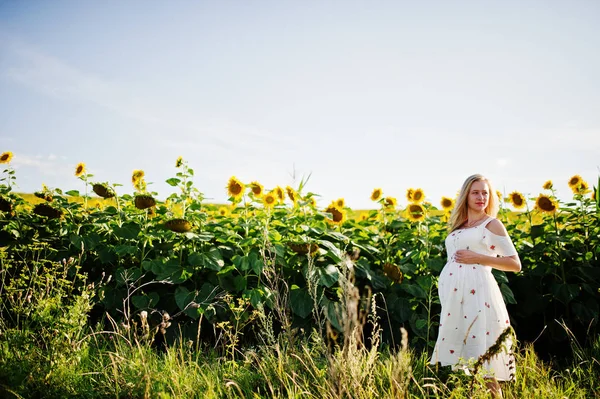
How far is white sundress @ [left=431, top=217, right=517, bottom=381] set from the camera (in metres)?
3.18

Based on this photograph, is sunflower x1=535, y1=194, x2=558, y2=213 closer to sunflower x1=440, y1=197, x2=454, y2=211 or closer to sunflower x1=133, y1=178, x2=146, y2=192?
sunflower x1=440, y1=197, x2=454, y2=211

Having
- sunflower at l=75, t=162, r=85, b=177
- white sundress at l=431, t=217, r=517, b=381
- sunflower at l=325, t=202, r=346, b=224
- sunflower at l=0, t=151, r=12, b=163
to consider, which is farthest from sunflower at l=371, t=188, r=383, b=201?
sunflower at l=0, t=151, r=12, b=163

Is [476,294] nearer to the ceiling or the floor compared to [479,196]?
nearer to the floor

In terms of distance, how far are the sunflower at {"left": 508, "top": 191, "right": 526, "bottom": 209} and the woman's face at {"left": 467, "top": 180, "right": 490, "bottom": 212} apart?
1.83 meters

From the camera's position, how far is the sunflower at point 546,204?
15.9ft

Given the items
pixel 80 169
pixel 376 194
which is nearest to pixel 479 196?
pixel 376 194

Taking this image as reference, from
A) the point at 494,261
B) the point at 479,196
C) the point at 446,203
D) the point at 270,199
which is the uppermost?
the point at 479,196

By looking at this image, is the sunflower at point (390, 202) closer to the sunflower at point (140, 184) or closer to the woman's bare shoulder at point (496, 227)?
the woman's bare shoulder at point (496, 227)

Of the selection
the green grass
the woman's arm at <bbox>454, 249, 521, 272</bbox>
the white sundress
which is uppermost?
the woman's arm at <bbox>454, 249, 521, 272</bbox>

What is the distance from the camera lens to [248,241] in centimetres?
400

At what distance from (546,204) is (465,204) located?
175 centimetres

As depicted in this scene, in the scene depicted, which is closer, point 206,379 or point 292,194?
point 206,379

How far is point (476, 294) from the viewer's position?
10.6ft

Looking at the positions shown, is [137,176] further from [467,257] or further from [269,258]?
[467,257]
